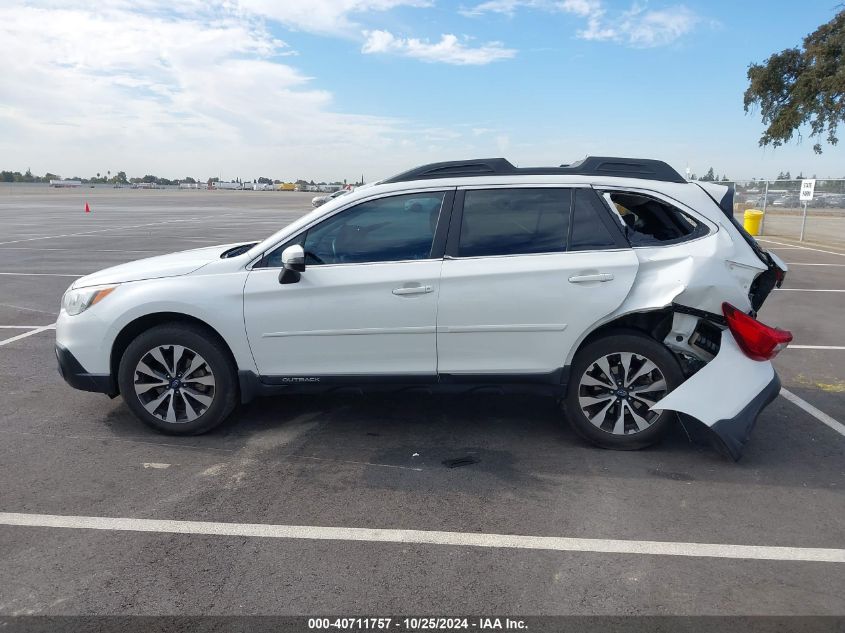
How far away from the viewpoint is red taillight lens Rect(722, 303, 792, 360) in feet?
13.8

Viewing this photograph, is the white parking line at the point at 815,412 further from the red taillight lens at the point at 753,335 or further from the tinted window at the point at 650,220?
the tinted window at the point at 650,220

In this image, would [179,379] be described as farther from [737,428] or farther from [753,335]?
[753,335]

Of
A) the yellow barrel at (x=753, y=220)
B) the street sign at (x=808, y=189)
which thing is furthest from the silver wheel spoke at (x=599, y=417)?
the yellow barrel at (x=753, y=220)

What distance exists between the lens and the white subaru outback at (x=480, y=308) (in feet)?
14.2

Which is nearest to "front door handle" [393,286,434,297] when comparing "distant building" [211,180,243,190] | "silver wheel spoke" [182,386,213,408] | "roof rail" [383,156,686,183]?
"roof rail" [383,156,686,183]

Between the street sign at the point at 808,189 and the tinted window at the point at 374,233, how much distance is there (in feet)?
63.0

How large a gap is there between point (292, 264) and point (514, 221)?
1.52 metres

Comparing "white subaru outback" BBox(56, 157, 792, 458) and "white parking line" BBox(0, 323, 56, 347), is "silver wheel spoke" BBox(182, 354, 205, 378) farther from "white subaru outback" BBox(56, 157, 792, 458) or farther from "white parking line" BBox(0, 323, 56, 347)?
"white parking line" BBox(0, 323, 56, 347)

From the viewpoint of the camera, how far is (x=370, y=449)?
14.8 ft

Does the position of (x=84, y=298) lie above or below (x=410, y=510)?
above

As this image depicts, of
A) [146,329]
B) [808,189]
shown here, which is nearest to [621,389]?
[146,329]

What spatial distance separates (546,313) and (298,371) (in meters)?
1.72

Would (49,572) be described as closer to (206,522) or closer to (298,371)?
(206,522)

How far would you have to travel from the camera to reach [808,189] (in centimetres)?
1983
